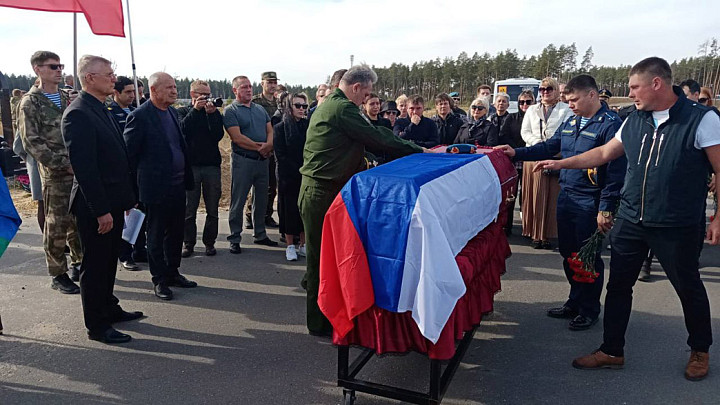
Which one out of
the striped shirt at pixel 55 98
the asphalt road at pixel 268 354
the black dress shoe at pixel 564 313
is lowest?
the asphalt road at pixel 268 354

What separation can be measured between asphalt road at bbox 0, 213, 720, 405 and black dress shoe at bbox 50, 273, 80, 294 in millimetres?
96

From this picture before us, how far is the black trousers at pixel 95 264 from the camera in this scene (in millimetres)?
3771

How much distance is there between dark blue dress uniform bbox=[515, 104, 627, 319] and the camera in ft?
12.6

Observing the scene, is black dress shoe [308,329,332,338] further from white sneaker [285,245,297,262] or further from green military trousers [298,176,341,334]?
white sneaker [285,245,297,262]

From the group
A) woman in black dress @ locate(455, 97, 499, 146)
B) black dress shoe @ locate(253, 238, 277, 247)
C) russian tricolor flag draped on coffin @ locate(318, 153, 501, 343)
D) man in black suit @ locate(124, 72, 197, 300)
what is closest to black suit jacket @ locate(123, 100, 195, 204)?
man in black suit @ locate(124, 72, 197, 300)

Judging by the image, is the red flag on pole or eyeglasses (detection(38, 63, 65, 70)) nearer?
eyeglasses (detection(38, 63, 65, 70))

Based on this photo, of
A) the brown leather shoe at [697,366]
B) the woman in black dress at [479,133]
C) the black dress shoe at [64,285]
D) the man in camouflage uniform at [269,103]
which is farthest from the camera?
the man in camouflage uniform at [269,103]

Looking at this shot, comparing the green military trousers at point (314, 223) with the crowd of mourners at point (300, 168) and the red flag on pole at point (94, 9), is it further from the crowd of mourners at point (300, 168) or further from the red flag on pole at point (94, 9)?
the red flag on pole at point (94, 9)

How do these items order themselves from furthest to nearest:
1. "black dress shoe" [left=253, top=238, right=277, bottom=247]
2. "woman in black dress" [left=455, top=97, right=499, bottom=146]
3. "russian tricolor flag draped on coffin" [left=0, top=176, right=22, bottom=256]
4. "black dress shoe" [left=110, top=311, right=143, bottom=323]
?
"woman in black dress" [left=455, top=97, right=499, bottom=146] → "black dress shoe" [left=253, top=238, right=277, bottom=247] → "black dress shoe" [left=110, top=311, right=143, bottom=323] → "russian tricolor flag draped on coffin" [left=0, top=176, right=22, bottom=256]

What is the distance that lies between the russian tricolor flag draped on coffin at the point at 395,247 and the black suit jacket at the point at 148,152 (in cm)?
253

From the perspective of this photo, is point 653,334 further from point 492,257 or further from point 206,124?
point 206,124

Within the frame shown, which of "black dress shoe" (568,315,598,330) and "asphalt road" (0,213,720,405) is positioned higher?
"black dress shoe" (568,315,598,330)

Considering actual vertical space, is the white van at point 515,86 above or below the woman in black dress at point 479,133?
above

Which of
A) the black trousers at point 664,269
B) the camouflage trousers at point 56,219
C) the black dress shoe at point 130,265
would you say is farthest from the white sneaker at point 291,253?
the black trousers at point 664,269
